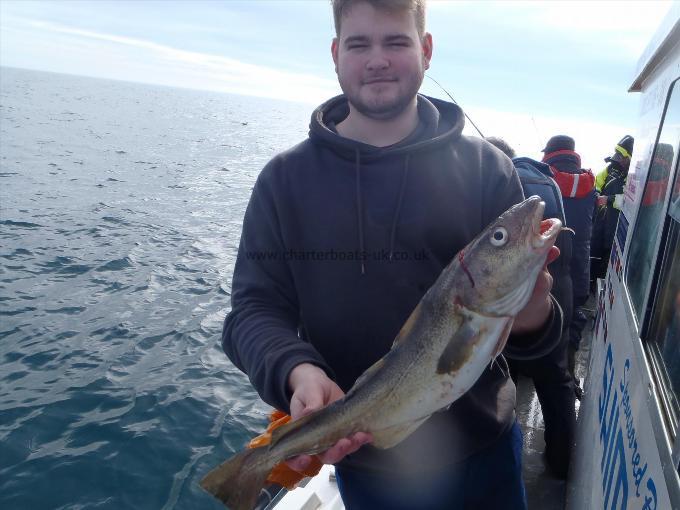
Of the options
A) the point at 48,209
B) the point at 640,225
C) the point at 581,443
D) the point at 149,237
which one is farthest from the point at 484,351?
the point at 48,209

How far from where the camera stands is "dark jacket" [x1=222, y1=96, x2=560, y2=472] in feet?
8.46

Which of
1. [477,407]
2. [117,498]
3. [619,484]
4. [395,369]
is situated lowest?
[117,498]

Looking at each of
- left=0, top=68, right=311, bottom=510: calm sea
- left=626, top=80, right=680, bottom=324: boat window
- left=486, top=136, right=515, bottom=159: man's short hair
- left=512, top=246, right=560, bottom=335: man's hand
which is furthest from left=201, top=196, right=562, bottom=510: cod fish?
left=0, top=68, right=311, bottom=510: calm sea

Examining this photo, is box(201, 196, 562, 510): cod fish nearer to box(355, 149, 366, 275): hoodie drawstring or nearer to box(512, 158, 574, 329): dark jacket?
box(355, 149, 366, 275): hoodie drawstring

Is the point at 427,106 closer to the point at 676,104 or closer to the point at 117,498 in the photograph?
the point at 676,104

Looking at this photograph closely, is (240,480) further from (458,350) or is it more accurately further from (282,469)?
(458,350)

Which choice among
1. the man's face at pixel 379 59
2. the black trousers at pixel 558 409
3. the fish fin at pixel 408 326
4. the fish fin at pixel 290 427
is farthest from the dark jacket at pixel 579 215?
the fish fin at pixel 290 427

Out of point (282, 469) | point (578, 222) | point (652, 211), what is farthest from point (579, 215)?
point (282, 469)

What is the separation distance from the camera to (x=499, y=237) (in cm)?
223

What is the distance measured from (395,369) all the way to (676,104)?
215 cm

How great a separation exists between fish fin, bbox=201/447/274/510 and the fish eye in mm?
1393

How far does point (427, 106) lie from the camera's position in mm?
2889

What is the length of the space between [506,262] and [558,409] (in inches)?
115

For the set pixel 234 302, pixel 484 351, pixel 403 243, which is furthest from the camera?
pixel 234 302
